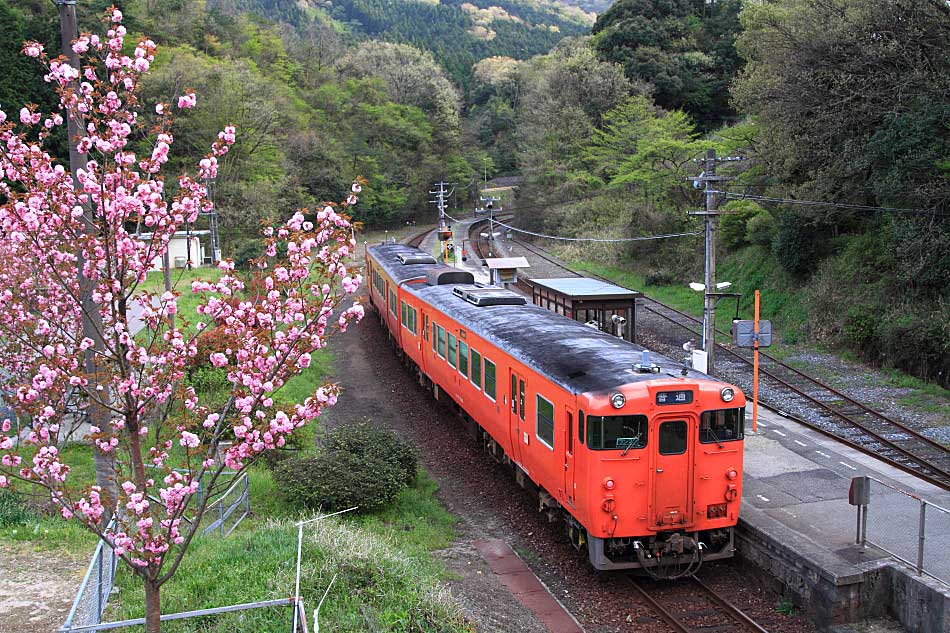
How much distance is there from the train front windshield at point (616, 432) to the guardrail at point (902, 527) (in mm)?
2494

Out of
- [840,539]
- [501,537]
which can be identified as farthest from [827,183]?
[501,537]

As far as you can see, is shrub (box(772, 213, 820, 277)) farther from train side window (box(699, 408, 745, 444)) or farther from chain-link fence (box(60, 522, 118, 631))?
chain-link fence (box(60, 522, 118, 631))

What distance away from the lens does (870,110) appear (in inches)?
824

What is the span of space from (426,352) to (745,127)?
19098 millimetres

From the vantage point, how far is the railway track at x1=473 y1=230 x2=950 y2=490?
43.1 feet

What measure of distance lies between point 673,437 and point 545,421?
5.83 feet

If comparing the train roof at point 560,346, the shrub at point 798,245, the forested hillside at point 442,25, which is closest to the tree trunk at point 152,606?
the train roof at point 560,346

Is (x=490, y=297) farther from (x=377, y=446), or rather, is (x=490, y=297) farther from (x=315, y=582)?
(x=315, y=582)

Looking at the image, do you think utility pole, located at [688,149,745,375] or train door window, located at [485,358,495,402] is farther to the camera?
utility pole, located at [688,149,745,375]

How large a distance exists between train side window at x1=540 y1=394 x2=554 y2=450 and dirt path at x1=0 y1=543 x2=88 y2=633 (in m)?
5.54

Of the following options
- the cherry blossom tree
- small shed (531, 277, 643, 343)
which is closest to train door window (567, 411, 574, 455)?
the cherry blossom tree

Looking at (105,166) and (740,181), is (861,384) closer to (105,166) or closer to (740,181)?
(740,181)

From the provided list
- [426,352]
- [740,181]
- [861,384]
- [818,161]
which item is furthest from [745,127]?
[426,352]

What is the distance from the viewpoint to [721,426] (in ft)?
30.5
